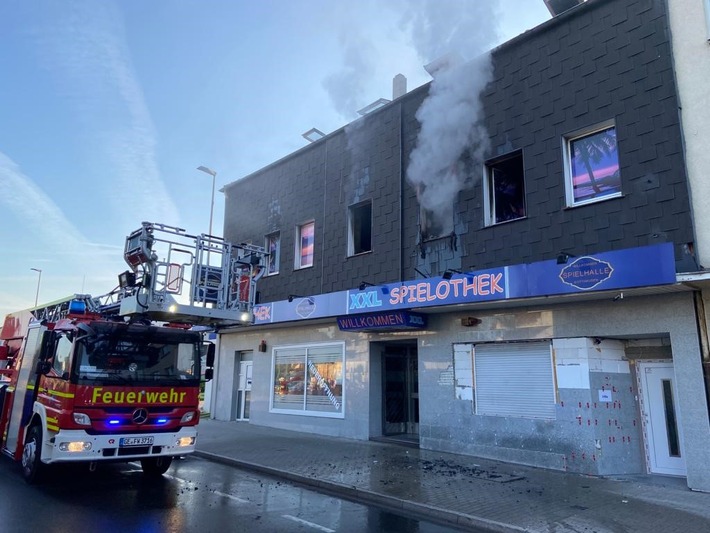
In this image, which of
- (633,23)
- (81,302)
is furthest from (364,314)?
(633,23)

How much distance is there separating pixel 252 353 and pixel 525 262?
34.5 ft

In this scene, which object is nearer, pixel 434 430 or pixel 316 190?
pixel 434 430

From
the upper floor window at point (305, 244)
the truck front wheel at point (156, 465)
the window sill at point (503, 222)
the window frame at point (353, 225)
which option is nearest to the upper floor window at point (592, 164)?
the window sill at point (503, 222)

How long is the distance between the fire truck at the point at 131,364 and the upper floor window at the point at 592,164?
6054mm

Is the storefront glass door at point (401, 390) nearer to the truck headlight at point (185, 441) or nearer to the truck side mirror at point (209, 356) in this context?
the truck side mirror at point (209, 356)

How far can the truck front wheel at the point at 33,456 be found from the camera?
305 inches

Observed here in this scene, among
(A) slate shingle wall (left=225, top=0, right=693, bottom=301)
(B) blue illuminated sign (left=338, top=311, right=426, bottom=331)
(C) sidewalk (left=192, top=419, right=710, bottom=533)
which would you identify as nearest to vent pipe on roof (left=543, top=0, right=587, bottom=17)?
(A) slate shingle wall (left=225, top=0, right=693, bottom=301)

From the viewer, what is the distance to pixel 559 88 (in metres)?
9.90

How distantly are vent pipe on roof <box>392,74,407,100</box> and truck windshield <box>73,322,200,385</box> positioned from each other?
33.4 ft

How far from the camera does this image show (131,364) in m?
8.05

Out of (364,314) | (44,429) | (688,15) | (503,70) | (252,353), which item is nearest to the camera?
(44,429)

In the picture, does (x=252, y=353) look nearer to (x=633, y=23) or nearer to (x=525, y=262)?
(x=525, y=262)

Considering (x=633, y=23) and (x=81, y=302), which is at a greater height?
(x=633, y=23)

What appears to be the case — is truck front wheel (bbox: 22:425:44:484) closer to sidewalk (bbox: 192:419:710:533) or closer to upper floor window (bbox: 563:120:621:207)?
sidewalk (bbox: 192:419:710:533)
